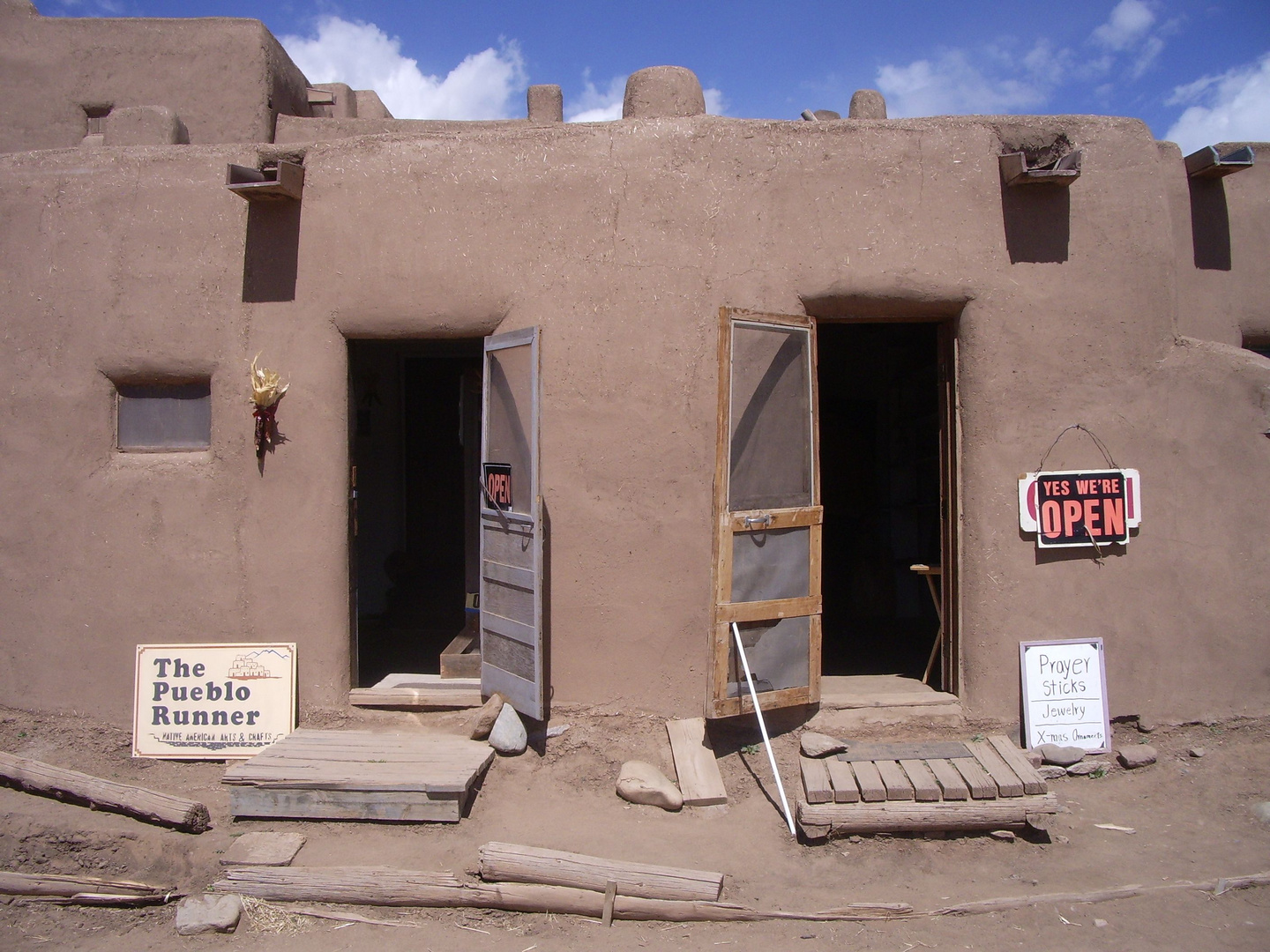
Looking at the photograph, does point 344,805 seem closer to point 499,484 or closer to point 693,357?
point 499,484

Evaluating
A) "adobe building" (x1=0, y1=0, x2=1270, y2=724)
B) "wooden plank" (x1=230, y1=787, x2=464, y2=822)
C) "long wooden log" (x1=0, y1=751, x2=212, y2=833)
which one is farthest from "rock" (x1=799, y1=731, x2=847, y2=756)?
"long wooden log" (x1=0, y1=751, x2=212, y2=833)

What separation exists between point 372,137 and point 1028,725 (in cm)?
507

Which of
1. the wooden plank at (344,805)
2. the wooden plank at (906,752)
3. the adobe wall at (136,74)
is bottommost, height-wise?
the wooden plank at (344,805)

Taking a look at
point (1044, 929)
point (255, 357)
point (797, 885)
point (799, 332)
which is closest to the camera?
point (1044, 929)

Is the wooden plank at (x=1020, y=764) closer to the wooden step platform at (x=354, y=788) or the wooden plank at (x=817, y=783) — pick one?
the wooden plank at (x=817, y=783)

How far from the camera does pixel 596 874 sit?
365 cm

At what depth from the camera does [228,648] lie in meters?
5.13

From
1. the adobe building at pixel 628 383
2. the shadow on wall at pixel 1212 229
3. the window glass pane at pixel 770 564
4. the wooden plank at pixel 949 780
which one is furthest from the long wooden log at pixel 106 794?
the shadow on wall at pixel 1212 229

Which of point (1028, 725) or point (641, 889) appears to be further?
point (1028, 725)

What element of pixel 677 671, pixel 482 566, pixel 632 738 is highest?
pixel 482 566

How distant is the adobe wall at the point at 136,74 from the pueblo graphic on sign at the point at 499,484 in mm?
3317

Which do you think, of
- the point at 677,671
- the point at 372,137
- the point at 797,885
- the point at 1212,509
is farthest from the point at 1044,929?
the point at 372,137

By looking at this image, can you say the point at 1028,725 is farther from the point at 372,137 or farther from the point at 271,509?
the point at 372,137

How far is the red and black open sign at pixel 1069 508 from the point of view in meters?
4.86
